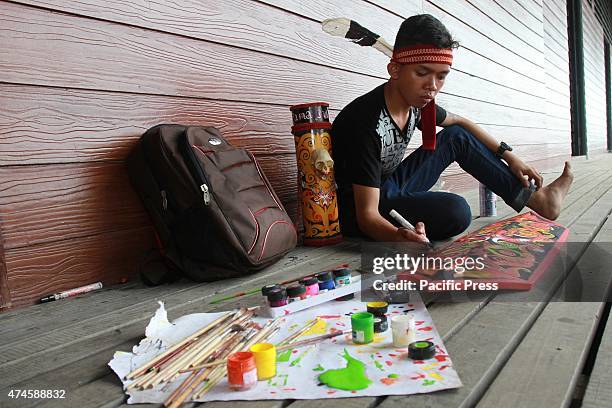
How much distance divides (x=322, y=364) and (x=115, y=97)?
1090 mm

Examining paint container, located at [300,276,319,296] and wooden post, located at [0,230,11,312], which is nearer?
paint container, located at [300,276,319,296]

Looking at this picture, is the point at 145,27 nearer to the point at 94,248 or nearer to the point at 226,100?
the point at 226,100

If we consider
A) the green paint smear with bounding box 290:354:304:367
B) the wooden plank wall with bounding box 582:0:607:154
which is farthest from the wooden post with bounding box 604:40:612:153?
the green paint smear with bounding box 290:354:304:367

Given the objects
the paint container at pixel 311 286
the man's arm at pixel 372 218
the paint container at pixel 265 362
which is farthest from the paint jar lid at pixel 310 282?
the man's arm at pixel 372 218

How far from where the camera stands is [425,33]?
1725 millimetres

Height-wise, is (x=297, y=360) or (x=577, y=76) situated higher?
(x=577, y=76)

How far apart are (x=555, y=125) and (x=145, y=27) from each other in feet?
19.4

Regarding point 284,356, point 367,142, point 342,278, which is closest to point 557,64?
point 367,142

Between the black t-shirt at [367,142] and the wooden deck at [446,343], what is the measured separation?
1.49ft

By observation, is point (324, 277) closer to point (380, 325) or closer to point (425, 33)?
point (380, 325)

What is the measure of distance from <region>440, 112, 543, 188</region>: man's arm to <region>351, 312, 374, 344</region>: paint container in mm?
1379

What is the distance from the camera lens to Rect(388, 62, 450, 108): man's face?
1.77 m

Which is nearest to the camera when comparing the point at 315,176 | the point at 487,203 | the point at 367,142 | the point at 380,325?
the point at 380,325

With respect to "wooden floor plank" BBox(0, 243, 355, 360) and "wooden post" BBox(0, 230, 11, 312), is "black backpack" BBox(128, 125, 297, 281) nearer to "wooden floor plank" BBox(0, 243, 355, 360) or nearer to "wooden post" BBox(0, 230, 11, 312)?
"wooden floor plank" BBox(0, 243, 355, 360)
